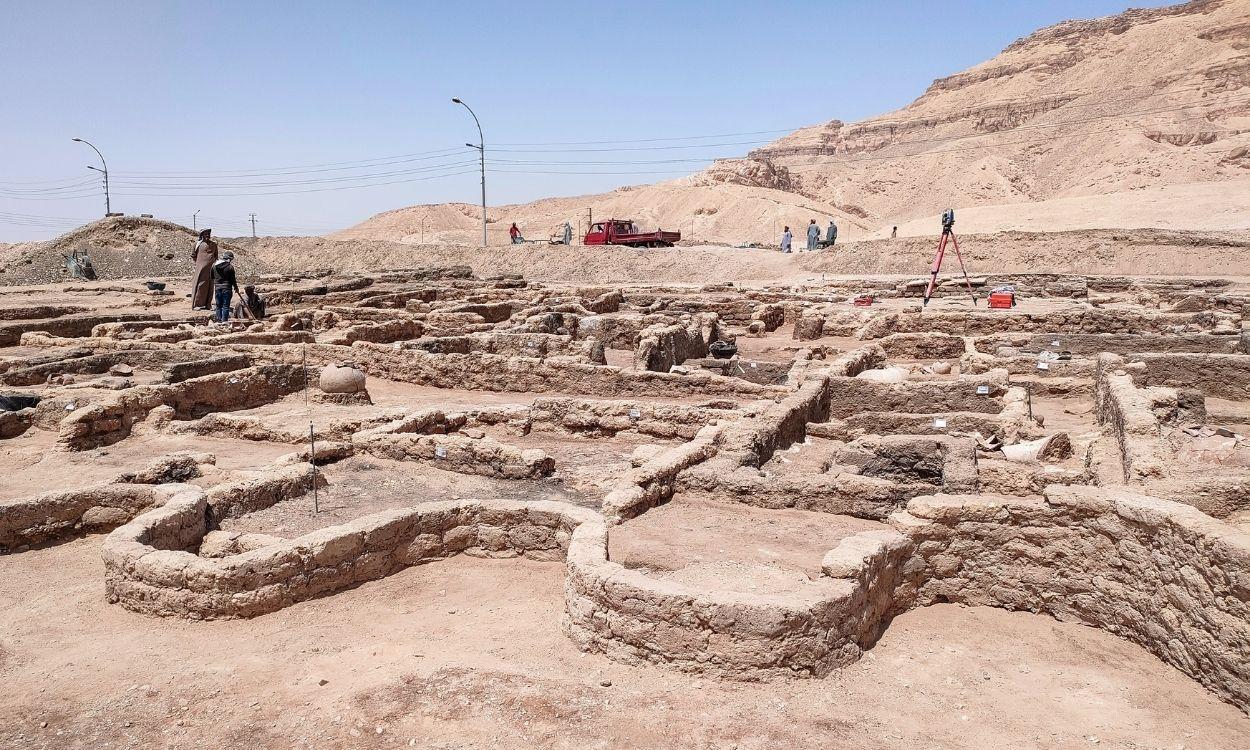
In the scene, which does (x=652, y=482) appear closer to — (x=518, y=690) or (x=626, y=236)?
(x=518, y=690)

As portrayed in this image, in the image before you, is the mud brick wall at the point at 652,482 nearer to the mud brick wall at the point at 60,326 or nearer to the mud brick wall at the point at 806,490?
the mud brick wall at the point at 806,490

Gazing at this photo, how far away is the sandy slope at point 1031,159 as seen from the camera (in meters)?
54.3

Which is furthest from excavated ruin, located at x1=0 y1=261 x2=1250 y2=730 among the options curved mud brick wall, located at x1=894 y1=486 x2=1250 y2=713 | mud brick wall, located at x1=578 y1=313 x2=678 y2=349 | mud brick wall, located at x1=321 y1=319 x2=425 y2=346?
mud brick wall, located at x1=578 y1=313 x2=678 y2=349

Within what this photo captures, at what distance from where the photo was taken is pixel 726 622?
14.9 feet

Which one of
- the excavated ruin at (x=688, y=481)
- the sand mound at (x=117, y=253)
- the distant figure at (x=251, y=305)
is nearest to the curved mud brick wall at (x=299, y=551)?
the excavated ruin at (x=688, y=481)

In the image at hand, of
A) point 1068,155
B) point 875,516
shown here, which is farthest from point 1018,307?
point 1068,155

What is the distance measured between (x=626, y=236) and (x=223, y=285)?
24534 millimetres

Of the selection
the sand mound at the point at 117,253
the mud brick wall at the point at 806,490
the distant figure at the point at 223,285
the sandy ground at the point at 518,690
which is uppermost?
the sand mound at the point at 117,253

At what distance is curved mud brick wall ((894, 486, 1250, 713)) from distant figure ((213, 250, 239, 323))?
59.3 feet

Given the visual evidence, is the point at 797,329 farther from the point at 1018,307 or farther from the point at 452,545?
the point at 452,545

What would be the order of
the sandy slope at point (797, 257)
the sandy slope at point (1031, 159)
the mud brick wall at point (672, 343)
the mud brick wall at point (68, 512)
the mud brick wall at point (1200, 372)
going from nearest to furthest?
the mud brick wall at point (68, 512)
the mud brick wall at point (1200, 372)
the mud brick wall at point (672, 343)
the sandy slope at point (797, 257)
the sandy slope at point (1031, 159)

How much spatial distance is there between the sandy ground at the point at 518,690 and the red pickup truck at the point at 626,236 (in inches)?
1431

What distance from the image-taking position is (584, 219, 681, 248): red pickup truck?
41281 mm

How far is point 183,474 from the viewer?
861 centimetres
